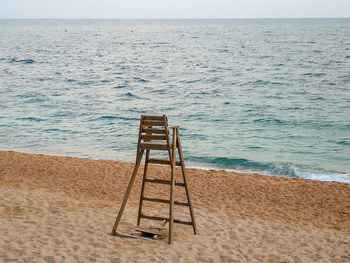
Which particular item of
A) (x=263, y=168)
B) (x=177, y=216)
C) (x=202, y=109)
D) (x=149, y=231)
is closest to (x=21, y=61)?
(x=202, y=109)

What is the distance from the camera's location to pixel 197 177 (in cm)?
1095

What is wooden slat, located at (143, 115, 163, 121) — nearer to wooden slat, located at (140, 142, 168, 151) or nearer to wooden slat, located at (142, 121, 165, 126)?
wooden slat, located at (142, 121, 165, 126)

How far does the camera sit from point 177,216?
7.88m

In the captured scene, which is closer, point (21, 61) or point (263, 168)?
point (263, 168)

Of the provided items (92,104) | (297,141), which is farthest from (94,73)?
(297,141)

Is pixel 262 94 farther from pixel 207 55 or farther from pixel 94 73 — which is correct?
pixel 207 55

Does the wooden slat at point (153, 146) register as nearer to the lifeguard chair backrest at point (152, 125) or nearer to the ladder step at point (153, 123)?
the lifeguard chair backrest at point (152, 125)

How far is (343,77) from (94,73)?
22573 millimetres

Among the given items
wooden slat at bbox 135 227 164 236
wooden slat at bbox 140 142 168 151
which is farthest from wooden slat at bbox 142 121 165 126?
wooden slat at bbox 135 227 164 236

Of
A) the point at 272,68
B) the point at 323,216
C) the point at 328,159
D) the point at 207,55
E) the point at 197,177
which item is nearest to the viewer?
the point at 323,216

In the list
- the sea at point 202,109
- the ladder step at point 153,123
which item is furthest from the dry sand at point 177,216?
the sea at point 202,109

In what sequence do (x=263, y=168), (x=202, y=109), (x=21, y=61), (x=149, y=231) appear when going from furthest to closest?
(x=21, y=61) → (x=202, y=109) → (x=263, y=168) → (x=149, y=231)

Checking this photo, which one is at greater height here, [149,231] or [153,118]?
[153,118]

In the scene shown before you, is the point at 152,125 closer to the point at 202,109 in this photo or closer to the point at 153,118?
the point at 153,118
